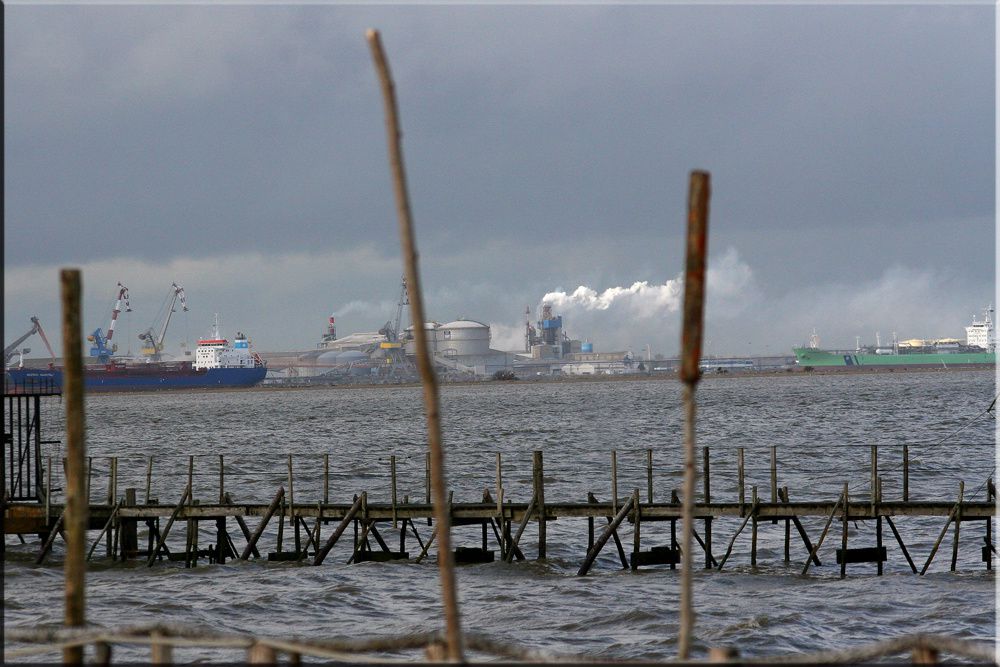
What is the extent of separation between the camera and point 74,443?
8.80 m

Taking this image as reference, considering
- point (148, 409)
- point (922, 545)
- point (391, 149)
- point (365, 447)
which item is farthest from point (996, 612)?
point (148, 409)

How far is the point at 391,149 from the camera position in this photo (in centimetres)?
812

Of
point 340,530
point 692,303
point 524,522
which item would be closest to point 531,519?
point 524,522

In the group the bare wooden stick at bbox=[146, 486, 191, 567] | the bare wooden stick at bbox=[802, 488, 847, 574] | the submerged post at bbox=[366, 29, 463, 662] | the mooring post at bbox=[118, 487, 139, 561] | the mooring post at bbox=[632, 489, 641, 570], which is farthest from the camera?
the mooring post at bbox=[118, 487, 139, 561]

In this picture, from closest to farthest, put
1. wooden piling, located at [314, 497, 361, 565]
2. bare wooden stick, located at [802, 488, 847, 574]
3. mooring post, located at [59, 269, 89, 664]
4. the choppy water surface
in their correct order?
mooring post, located at [59, 269, 89, 664], the choppy water surface, bare wooden stick, located at [802, 488, 847, 574], wooden piling, located at [314, 497, 361, 565]

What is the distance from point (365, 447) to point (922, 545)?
4121 cm

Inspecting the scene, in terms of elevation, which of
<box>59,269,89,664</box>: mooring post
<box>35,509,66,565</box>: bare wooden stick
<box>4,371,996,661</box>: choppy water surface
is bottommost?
<box>4,371,996,661</box>: choppy water surface

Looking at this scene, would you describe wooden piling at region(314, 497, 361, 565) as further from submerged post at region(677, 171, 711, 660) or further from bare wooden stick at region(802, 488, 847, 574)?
submerged post at region(677, 171, 711, 660)

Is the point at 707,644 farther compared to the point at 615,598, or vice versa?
the point at 615,598

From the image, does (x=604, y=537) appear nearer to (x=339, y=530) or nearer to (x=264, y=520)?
(x=339, y=530)

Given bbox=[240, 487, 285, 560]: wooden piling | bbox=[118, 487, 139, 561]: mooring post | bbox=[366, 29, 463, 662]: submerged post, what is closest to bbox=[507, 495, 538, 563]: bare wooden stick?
bbox=[240, 487, 285, 560]: wooden piling

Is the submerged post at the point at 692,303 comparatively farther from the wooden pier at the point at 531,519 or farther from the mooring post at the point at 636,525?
the mooring post at the point at 636,525

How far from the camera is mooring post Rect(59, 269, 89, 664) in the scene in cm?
860

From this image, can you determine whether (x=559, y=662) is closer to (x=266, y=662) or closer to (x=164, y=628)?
(x=266, y=662)
